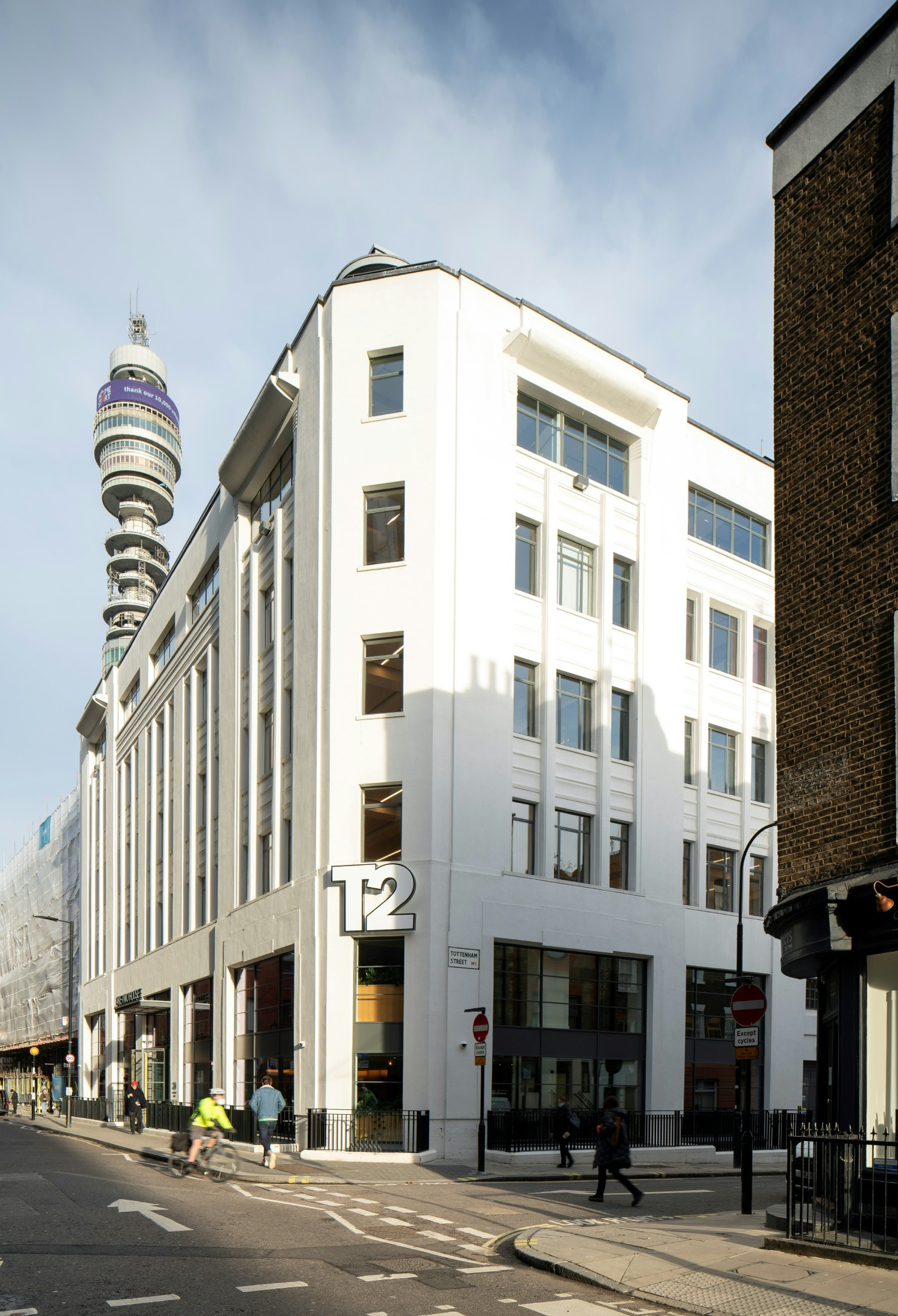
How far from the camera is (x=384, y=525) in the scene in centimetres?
3162

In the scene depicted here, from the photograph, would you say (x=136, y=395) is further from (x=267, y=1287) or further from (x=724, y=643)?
(x=267, y=1287)

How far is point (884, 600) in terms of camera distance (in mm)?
14492

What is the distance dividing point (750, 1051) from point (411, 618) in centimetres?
1493

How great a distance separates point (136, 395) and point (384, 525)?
328ft

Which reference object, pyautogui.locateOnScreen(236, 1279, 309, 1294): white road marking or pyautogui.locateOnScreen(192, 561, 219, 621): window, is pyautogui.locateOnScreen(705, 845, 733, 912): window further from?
pyautogui.locateOnScreen(236, 1279, 309, 1294): white road marking

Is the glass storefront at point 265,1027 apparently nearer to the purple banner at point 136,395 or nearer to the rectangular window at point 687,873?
the rectangular window at point 687,873

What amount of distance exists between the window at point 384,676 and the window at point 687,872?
38.6ft

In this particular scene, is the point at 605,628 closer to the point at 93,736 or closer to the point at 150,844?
the point at 150,844

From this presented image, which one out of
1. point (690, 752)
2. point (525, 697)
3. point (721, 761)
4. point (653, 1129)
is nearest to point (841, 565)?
point (525, 697)

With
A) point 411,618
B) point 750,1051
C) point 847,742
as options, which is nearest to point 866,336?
point 847,742

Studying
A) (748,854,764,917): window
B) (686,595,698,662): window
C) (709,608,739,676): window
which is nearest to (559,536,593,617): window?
(686,595,698,662): window

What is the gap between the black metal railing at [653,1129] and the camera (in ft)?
91.9

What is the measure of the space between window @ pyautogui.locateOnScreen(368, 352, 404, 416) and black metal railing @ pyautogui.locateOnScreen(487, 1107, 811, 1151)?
18.1 metres

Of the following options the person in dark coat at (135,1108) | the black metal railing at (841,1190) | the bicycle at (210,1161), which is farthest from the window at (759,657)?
the black metal railing at (841,1190)
